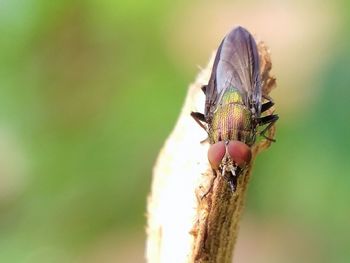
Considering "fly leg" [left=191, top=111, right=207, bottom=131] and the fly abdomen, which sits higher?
the fly abdomen

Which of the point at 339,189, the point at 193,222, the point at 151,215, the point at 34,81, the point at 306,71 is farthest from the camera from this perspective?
the point at 306,71

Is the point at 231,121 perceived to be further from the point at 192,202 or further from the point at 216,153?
the point at 192,202

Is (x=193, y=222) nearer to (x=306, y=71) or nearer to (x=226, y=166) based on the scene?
(x=226, y=166)

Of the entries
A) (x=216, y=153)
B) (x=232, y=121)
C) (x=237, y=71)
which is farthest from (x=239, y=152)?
(x=237, y=71)

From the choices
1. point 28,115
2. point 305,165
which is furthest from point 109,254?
point 305,165

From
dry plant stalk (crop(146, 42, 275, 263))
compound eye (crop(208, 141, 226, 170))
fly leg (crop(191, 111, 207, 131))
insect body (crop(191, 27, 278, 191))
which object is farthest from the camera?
insect body (crop(191, 27, 278, 191))

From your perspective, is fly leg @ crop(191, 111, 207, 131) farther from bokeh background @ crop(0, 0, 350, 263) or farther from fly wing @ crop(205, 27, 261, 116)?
bokeh background @ crop(0, 0, 350, 263)

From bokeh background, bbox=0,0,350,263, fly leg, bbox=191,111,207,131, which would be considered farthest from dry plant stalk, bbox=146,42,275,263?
bokeh background, bbox=0,0,350,263
